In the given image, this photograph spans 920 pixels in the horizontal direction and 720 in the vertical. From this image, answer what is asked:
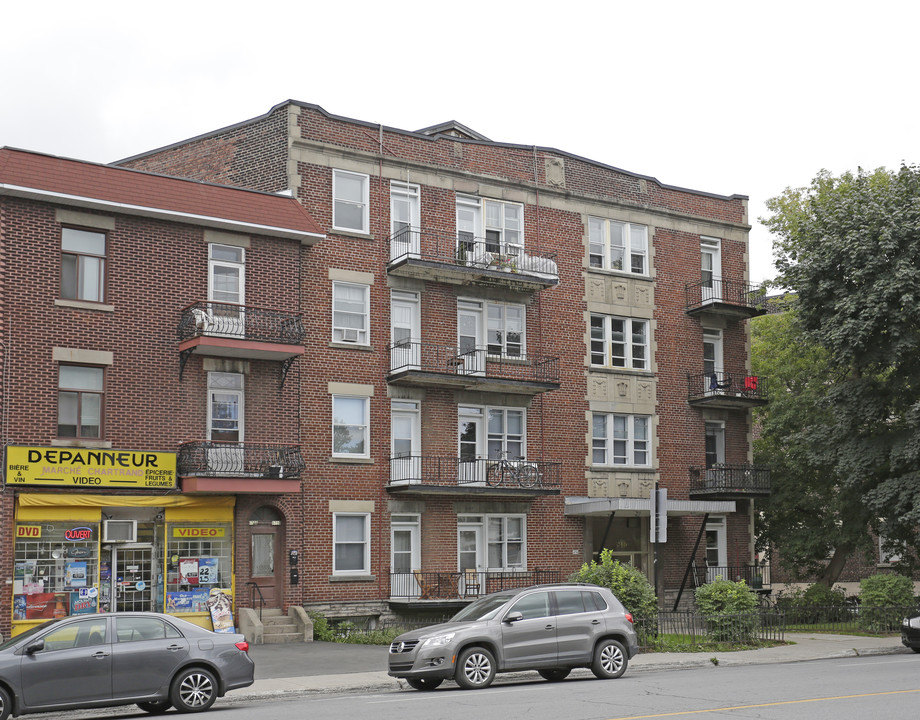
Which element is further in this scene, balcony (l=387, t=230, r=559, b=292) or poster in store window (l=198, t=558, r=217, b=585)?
balcony (l=387, t=230, r=559, b=292)

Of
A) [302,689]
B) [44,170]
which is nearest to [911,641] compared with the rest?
[302,689]

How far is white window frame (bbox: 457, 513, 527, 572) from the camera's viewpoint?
32031 millimetres

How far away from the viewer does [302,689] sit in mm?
17984

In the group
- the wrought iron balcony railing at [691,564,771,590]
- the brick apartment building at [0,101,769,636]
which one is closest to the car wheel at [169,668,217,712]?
the brick apartment building at [0,101,769,636]

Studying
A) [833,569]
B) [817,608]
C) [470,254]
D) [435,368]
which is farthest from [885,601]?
[470,254]

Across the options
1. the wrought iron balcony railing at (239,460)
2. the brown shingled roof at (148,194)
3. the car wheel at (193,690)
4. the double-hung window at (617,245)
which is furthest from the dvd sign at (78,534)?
the double-hung window at (617,245)

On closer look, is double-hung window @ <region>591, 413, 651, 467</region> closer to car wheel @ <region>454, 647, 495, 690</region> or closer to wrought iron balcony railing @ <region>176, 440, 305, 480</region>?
wrought iron balcony railing @ <region>176, 440, 305, 480</region>

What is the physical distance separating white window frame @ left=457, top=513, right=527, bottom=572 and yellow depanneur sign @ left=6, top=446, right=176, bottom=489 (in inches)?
360

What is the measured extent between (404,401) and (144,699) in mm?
16591

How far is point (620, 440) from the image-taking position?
35.5 metres

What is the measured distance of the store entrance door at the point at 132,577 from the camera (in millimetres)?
25859

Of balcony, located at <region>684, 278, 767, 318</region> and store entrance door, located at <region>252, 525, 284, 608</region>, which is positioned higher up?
balcony, located at <region>684, 278, 767, 318</region>

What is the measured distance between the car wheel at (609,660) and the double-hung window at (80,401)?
13.3 metres

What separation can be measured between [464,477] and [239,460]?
279 inches
